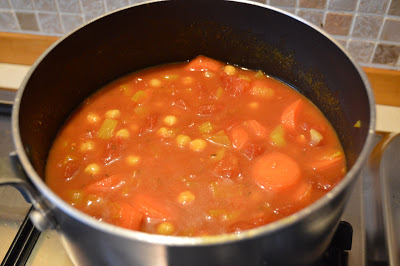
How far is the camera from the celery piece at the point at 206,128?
1435 mm

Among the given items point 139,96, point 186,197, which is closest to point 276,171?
point 186,197

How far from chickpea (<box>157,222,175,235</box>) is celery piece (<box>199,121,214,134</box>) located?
1.30 ft

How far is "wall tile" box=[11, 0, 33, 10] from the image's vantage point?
2086 mm

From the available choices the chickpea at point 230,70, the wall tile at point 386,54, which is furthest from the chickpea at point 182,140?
the wall tile at point 386,54

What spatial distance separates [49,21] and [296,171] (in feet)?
5.07

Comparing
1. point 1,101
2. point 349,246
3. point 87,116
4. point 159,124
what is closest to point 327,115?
point 349,246

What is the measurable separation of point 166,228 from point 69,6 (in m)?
1.39

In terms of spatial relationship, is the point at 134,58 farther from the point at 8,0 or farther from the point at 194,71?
the point at 8,0

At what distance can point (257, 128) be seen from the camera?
4.72 feet

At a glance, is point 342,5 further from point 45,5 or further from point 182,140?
point 45,5

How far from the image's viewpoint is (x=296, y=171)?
1296mm

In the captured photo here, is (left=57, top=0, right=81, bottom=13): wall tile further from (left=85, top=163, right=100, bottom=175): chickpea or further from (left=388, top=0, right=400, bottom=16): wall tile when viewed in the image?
(left=388, top=0, right=400, bottom=16): wall tile

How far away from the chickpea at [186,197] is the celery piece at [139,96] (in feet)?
1.67

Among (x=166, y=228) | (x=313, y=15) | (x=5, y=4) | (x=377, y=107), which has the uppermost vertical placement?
(x=313, y=15)
